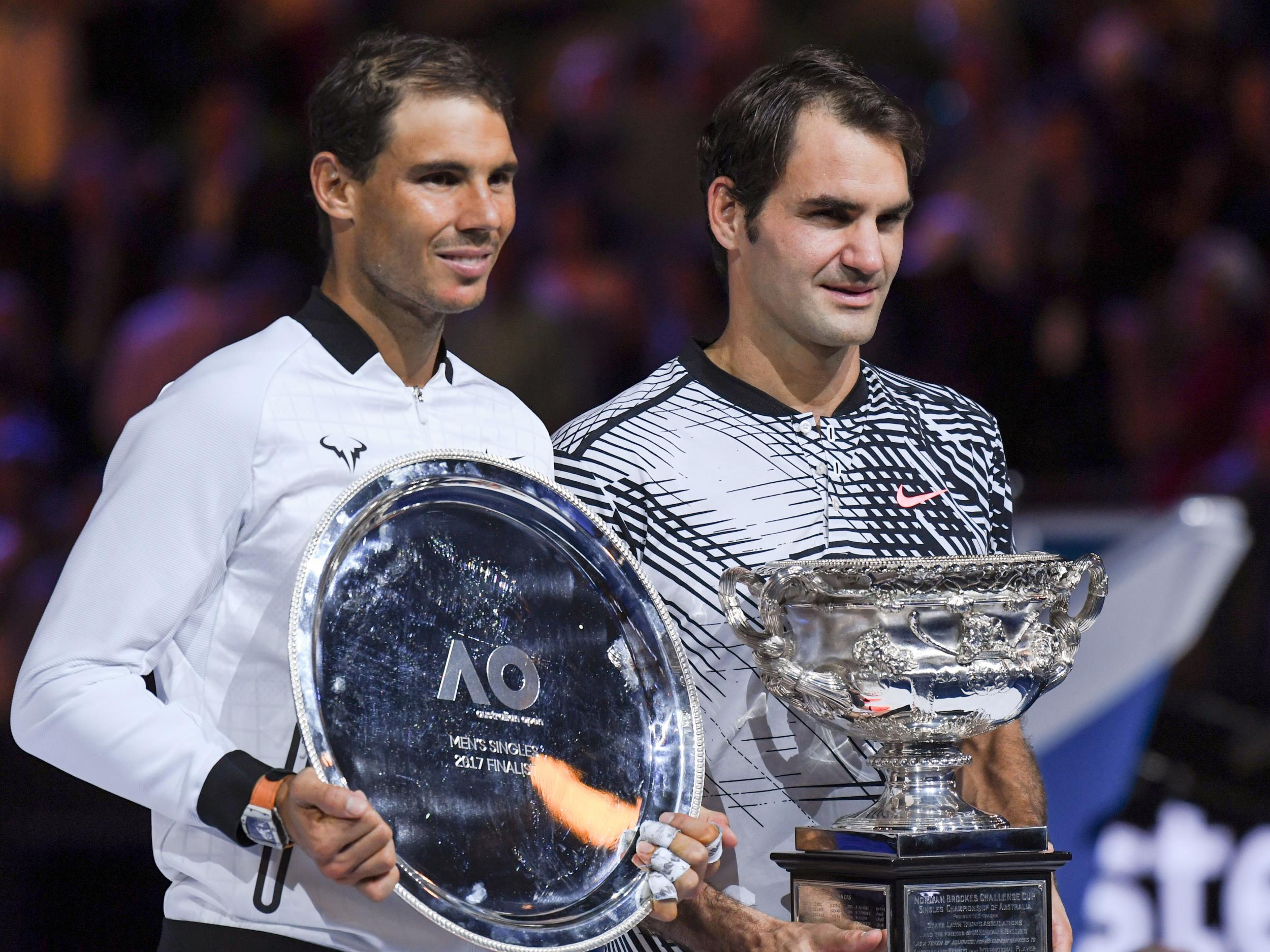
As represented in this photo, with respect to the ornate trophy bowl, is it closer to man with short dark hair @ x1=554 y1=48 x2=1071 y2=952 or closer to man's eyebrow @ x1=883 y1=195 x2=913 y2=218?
man with short dark hair @ x1=554 y1=48 x2=1071 y2=952

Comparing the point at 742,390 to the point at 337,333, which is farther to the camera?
the point at 742,390

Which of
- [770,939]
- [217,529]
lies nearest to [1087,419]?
[770,939]

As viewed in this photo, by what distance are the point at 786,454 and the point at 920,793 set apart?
1.67ft

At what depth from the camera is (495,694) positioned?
181 centimetres

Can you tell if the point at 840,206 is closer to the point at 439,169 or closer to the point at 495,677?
the point at 439,169

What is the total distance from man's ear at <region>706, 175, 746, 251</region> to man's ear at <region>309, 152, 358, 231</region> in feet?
1.97

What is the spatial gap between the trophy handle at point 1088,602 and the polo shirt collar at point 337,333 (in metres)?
0.87

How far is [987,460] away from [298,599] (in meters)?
1.14

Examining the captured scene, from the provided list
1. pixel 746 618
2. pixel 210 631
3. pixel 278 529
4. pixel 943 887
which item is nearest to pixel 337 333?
pixel 278 529

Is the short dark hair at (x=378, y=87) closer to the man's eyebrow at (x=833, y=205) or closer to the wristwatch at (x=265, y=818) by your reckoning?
the man's eyebrow at (x=833, y=205)

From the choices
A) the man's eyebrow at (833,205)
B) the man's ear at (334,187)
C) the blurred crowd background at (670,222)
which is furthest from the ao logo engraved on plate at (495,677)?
the blurred crowd background at (670,222)

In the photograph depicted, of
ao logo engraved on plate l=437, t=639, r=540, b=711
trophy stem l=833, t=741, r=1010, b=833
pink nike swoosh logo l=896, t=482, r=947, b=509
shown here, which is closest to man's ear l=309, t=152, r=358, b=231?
ao logo engraved on plate l=437, t=639, r=540, b=711

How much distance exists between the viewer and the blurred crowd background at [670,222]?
5.12 meters

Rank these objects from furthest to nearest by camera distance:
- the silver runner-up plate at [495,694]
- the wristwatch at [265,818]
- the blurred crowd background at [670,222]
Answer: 1. the blurred crowd background at [670,222]
2. the silver runner-up plate at [495,694]
3. the wristwatch at [265,818]
